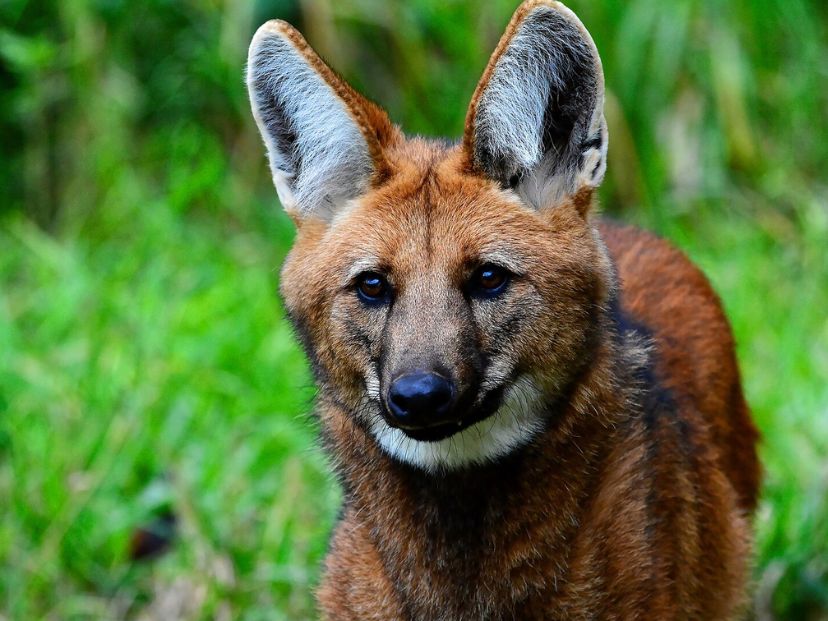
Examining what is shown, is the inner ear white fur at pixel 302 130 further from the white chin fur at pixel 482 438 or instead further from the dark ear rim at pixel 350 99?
the white chin fur at pixel 482 438

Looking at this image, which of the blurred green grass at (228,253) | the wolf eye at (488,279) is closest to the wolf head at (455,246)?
the wolf eye at (488,279)

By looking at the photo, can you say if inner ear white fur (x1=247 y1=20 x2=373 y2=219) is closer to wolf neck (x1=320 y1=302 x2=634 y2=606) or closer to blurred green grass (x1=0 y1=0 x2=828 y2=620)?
wolf neck (x1=320 y1=302 x2=634 y2=606)

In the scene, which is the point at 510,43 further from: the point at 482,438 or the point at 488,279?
the point at 482,438

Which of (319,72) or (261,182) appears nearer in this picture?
(319,72)

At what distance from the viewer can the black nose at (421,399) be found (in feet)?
7.98

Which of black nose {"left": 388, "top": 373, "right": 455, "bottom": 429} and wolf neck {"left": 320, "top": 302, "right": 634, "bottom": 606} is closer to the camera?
black nose {"left": 388, "top": 373, "right": 455, "bottom": 429}

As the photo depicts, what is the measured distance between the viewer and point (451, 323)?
2543mm

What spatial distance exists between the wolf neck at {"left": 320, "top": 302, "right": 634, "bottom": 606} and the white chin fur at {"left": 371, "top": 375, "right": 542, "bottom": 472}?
0.04m

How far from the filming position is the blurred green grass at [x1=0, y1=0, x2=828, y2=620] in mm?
3938

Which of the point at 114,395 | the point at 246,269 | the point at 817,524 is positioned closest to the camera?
the point at 817,524

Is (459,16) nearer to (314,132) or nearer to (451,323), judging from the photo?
(314,132)

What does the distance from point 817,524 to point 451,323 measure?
75.9 inches

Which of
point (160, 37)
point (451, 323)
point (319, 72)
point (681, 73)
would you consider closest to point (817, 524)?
point (451, 323)

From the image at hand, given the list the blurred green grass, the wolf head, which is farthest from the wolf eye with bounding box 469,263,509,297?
the blurred green grass
